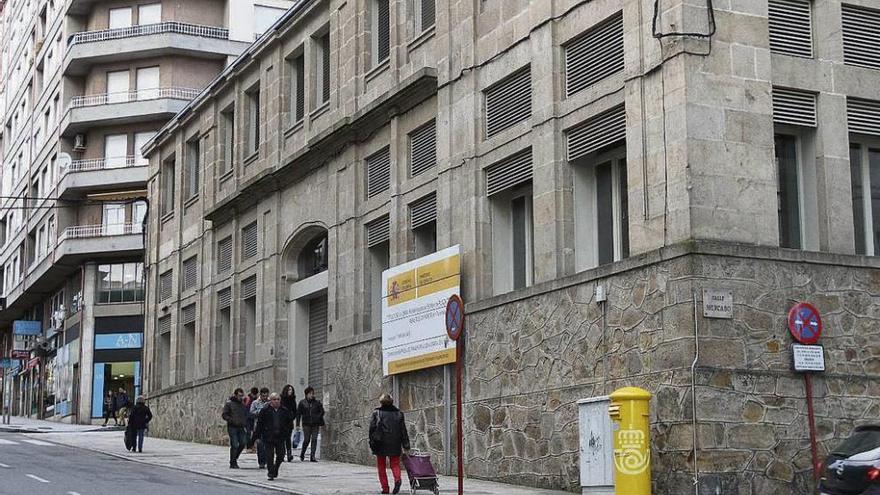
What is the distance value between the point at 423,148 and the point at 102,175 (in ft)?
118

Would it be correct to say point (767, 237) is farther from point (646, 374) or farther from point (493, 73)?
point (493, 73)

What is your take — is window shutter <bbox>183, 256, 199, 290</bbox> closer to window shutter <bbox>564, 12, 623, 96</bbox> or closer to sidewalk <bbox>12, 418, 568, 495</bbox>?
sidewalk <bbox>12, 418, 568, 495</bbox>

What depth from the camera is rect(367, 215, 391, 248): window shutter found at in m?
26.5

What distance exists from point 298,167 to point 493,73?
30.8ft

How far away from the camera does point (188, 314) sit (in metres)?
39.0

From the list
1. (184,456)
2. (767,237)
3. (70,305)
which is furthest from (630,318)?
(70,305)

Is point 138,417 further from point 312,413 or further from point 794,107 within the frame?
point 794,107

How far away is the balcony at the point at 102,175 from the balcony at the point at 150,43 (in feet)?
15.4

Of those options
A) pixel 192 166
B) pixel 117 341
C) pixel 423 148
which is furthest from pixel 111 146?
pixel 423 148

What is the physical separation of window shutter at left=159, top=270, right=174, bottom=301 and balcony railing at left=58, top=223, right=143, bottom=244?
1571 centimetres

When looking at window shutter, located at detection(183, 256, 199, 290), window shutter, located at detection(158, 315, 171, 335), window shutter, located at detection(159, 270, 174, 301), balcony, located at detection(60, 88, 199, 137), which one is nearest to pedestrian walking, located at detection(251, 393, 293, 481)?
window shutter, located at detection(183, 256, 199, 290)

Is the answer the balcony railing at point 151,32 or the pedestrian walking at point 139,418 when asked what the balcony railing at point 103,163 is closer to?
the balcony railing at point 151,32

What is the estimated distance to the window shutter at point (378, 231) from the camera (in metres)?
26.5

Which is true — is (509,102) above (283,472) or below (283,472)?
above
